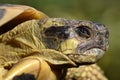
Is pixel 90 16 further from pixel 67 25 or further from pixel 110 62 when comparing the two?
pixel 67 25

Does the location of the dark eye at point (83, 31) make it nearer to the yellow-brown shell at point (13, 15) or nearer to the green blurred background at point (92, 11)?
the yellow-brown shell at point (13, 15)

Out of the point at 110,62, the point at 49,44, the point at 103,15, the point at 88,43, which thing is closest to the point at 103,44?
the point at 88,43

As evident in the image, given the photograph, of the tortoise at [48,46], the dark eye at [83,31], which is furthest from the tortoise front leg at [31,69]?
the dark eye at [83,31]

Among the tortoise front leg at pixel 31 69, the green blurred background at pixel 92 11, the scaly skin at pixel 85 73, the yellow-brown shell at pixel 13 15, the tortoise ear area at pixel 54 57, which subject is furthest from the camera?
the green blurred background at pixel 92 11

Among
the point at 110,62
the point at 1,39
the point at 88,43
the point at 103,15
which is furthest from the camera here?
the point at 103,15

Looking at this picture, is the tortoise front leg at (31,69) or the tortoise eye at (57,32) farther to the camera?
the tortoise eye at (57,32)

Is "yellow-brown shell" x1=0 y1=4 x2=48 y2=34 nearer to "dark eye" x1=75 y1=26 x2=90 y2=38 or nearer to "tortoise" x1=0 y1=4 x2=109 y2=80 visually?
"tortoise" x1=0 y1=4 x2=109 y2=80

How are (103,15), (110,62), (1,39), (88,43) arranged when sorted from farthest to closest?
(103,15) → (110,62) → (1,39) → (88,43)

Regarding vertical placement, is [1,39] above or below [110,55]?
above
